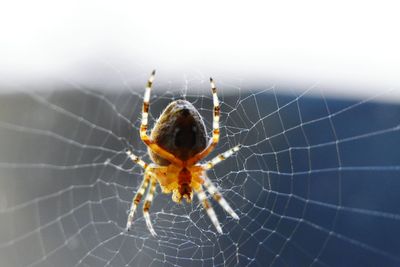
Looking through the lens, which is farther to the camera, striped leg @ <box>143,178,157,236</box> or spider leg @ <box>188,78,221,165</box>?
striped leg @ <box>143,178,157,236</box>

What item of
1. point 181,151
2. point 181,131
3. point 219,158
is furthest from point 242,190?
point 181,131

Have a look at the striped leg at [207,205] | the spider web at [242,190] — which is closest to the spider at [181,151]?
the striped leg at [207,205]

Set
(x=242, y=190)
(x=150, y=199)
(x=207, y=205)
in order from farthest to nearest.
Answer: (x=242, y=190), (x=150, y=199), (x=207, y=205)

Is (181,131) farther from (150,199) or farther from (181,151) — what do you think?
(150,199)

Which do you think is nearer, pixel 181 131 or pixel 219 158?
pixel 181 131

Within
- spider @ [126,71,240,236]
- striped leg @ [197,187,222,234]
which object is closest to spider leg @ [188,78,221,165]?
spider @ [126,71,240,236]

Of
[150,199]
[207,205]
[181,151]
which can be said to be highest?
[181,151]

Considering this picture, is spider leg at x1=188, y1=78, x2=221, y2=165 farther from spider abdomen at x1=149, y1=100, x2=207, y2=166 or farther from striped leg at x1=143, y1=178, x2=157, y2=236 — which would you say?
striped leg at x1=143, y1=178, x2=157, y2=236

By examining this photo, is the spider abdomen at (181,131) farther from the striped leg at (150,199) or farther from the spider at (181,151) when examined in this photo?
the striped leg at (150,199)
